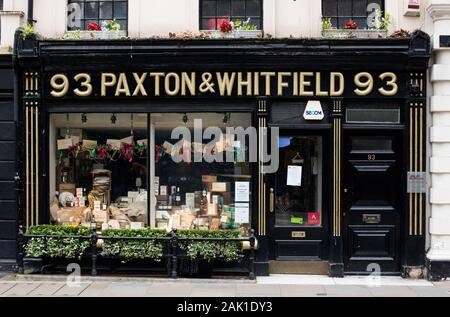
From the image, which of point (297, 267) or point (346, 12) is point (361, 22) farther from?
point (297, 267)

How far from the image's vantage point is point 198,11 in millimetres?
11086

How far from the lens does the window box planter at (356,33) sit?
10.9 meters

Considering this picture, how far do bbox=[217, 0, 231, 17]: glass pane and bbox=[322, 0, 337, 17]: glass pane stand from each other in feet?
5.91

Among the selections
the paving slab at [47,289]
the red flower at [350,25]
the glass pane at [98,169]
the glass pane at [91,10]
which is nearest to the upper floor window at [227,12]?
the red flower at [350,25]

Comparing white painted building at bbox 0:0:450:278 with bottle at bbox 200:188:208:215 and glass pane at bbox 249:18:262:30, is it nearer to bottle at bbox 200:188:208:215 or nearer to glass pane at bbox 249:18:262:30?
glass pane at bbox 249:18:262:30

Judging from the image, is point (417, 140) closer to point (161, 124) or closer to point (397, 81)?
point (397, 81)

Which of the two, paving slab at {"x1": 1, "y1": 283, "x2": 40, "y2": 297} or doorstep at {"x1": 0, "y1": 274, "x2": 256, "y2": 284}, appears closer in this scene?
paving slab at {"x1": 1, "y1": 283, "x2": 40, "y2": 297}

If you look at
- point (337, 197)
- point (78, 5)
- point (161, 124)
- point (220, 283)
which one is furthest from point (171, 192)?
point (78, 5)

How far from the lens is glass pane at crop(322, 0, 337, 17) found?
36.4 feet

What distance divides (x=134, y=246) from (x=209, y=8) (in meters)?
4.69

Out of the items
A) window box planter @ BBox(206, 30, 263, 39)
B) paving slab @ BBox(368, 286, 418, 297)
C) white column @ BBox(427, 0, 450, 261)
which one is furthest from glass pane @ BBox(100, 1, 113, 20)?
paving slab @ BBox(368, 286, 418, 297)

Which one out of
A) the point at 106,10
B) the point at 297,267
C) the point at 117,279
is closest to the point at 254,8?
the point at 106,10

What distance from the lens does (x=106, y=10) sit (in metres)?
11.4

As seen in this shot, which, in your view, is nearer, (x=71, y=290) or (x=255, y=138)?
(x=71, y=290)
